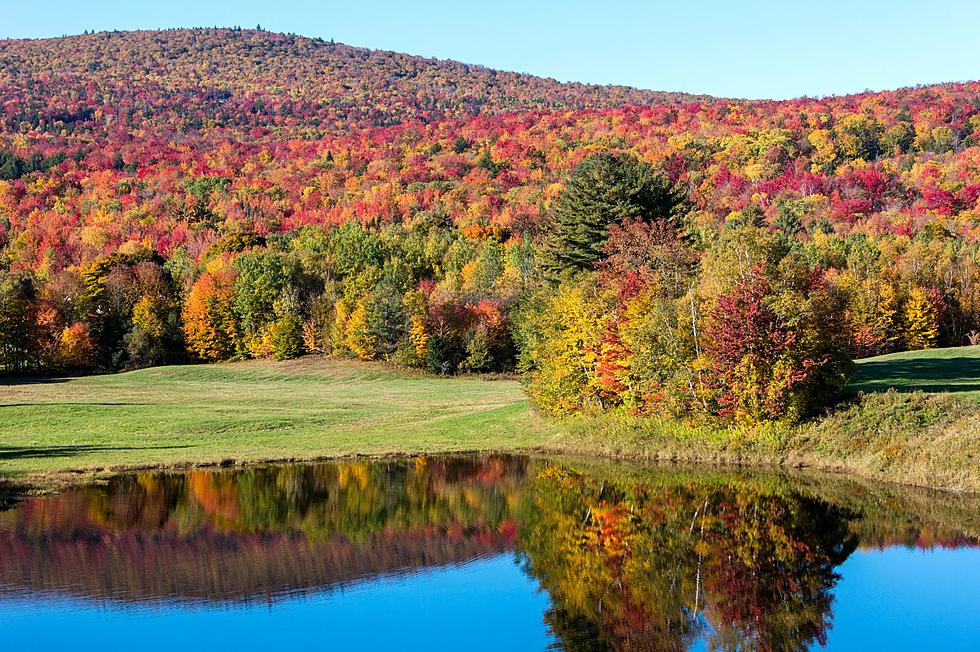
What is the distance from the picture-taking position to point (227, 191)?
15125 centimetres

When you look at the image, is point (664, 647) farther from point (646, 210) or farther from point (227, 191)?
point (227, 191)

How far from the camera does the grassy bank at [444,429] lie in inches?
1118

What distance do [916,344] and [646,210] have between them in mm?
39328

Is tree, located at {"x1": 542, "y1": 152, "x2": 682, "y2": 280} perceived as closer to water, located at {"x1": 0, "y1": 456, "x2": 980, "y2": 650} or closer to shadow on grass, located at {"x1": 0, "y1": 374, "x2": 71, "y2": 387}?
water, located at {"x1": 0, "y1": 456, "x2": 980, "y2": 650}

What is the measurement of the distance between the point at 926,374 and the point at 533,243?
67.9 meters

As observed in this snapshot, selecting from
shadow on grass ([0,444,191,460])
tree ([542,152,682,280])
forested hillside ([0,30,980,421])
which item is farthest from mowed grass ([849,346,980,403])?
shadow on grass ([0,444,191,460])

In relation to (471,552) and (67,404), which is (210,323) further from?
Answer: (471,552)

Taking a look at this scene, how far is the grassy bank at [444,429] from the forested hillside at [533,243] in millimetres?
1336

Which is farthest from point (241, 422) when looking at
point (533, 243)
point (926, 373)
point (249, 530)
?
point (533, 243)

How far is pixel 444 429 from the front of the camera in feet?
146

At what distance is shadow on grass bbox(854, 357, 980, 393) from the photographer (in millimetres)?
39094

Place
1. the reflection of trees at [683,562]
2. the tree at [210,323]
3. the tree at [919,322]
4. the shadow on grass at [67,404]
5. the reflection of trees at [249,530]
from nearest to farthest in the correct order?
the reflection of trees at [683,562]
the reflection of trees at [249,530]
the shadow on grass at [67,404]
the tree at [919,322]
the tree at [210,323]

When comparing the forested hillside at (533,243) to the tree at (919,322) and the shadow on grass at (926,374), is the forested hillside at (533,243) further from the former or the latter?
the shadow on grass at (926,374)

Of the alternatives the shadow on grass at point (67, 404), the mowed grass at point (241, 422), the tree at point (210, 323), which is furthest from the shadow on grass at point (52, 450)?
the tree at point (210, 323)
